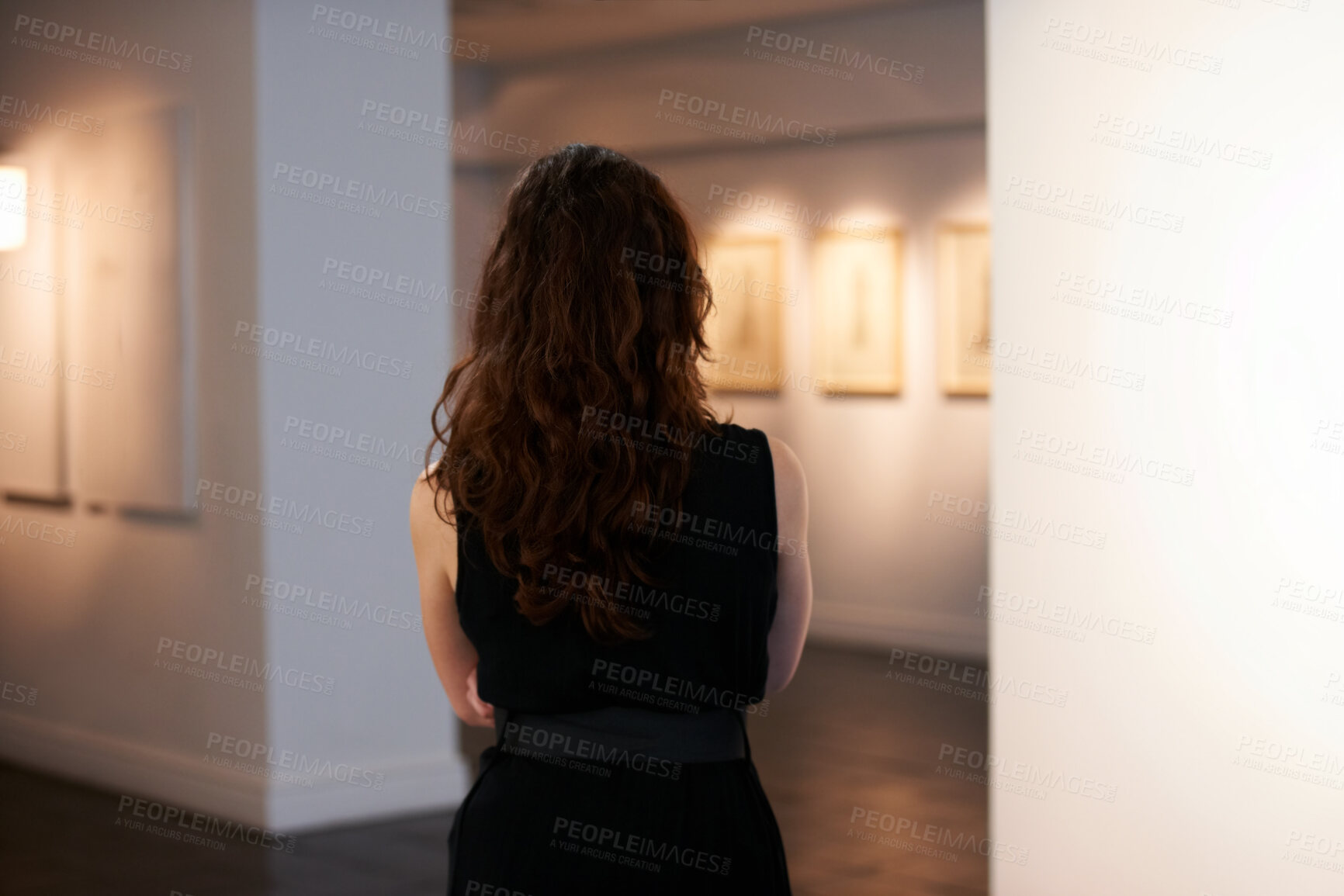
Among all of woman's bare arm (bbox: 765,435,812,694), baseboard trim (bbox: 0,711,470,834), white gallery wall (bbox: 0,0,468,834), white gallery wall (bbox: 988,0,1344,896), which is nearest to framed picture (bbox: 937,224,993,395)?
white gallery wall (bbox: 0,0,468,834)

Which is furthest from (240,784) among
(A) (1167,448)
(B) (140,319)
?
(A) (1167,448)

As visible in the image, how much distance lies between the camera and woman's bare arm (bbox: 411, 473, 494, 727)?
1.75 m

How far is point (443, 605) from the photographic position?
183cm

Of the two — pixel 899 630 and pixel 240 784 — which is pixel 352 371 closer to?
pixel 240 784

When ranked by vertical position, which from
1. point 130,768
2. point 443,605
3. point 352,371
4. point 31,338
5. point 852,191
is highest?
point 852,191

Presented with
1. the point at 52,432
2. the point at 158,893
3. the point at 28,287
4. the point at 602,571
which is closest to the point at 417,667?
the point at 158,893

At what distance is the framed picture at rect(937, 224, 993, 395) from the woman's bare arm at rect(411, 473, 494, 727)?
244 inches

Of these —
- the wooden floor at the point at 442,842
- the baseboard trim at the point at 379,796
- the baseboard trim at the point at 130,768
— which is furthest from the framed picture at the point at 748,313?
the baseboard trim at the point at 130,768

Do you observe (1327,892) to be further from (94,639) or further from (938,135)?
(938,135)

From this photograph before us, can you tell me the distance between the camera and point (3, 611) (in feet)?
19.9

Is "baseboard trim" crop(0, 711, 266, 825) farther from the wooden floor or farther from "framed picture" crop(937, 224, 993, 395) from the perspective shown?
"framed picture" crop(937, 224, 993, 395)

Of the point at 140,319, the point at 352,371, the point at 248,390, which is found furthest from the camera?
the point at 140,319

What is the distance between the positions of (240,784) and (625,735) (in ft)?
12.0

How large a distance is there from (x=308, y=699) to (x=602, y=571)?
364 cm
